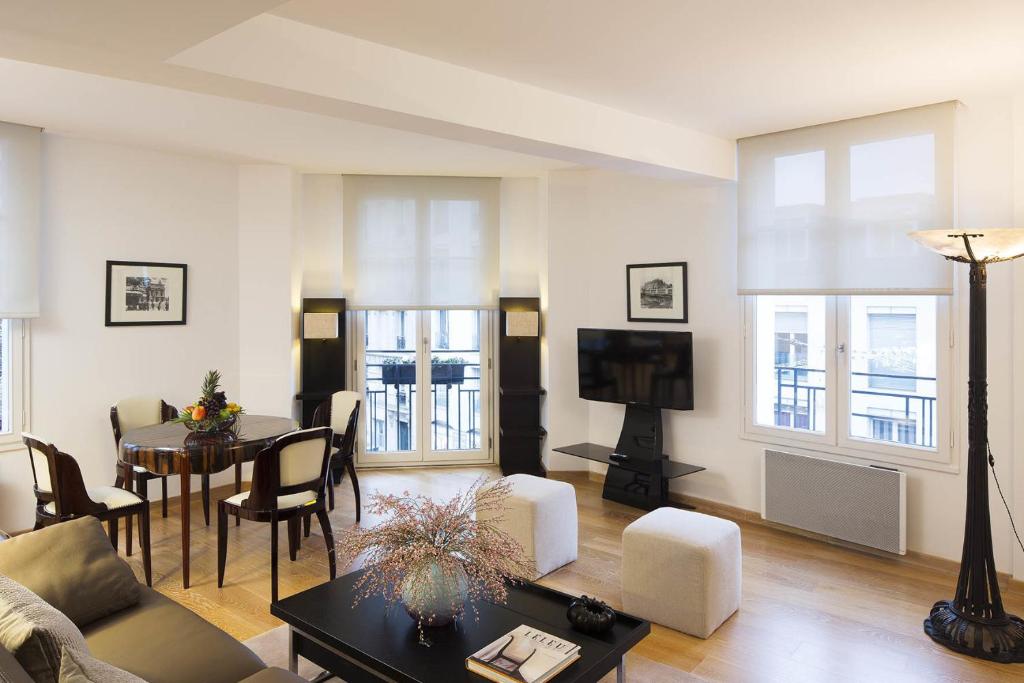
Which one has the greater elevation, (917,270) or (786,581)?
(917,270)

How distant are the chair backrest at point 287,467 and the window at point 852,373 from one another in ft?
10.1

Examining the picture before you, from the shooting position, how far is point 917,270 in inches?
161

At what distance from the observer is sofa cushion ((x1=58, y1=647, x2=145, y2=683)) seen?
154 cm

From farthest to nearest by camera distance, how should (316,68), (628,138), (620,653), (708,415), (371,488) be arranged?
(371,488) < (708,415) < (628,138) < (316,68) < (620,653)

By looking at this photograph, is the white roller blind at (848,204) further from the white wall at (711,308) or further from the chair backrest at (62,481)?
the chair backrest at (62,481)

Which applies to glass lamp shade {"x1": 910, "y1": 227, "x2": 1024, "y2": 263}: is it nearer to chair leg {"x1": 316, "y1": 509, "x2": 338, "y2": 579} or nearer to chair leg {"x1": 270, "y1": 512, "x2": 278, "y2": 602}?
chair leg {"x1": 316, "y1": 509, "x2": 338, "y2": 579}

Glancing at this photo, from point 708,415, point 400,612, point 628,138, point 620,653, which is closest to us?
point 620,653

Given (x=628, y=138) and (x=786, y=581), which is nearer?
(x=786, y=581)

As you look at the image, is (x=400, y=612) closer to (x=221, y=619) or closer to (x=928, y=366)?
(x=221, y=619)

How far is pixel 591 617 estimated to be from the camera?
2.51 metres

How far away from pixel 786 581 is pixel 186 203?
5162 millimetres

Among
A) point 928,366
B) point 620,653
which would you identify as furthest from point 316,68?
point 928,366

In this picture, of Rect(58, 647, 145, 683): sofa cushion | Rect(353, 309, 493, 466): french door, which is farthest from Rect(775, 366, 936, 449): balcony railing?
Rect(58, 647, 145, 683): sofa cushion

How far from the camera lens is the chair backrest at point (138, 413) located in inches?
191
